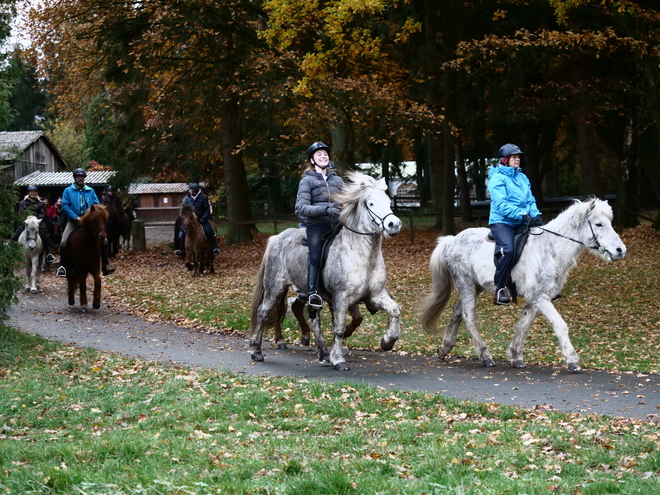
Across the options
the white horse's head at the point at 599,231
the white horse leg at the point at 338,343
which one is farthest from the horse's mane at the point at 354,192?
the white horse's head at the point at 599,231

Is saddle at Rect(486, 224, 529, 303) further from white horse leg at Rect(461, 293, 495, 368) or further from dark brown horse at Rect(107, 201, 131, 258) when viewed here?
dark brown horse at Rect(107, 201, 131, 258)

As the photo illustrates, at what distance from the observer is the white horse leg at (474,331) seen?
36.0 feet

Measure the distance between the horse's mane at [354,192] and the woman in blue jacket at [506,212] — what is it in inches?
59.4

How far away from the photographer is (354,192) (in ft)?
34.2

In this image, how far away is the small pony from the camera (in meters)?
20.0

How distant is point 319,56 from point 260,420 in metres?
15.4

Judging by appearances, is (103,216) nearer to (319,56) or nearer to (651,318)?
(319,56)

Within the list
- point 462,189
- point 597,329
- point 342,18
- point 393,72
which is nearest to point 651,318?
point 597,329

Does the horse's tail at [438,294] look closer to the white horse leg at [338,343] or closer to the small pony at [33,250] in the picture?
the white horse leg at [338,343]

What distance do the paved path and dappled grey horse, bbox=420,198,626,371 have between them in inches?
17.8

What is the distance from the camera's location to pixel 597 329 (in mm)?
14469

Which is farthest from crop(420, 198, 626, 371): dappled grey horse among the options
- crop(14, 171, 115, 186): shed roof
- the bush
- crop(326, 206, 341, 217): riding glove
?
crop(14, 171, 115, 186): shed roof

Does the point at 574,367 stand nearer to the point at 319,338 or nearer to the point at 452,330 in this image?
the point at 452,330

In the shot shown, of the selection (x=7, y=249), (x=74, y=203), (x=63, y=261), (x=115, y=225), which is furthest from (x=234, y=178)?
(x=7, y=249)
